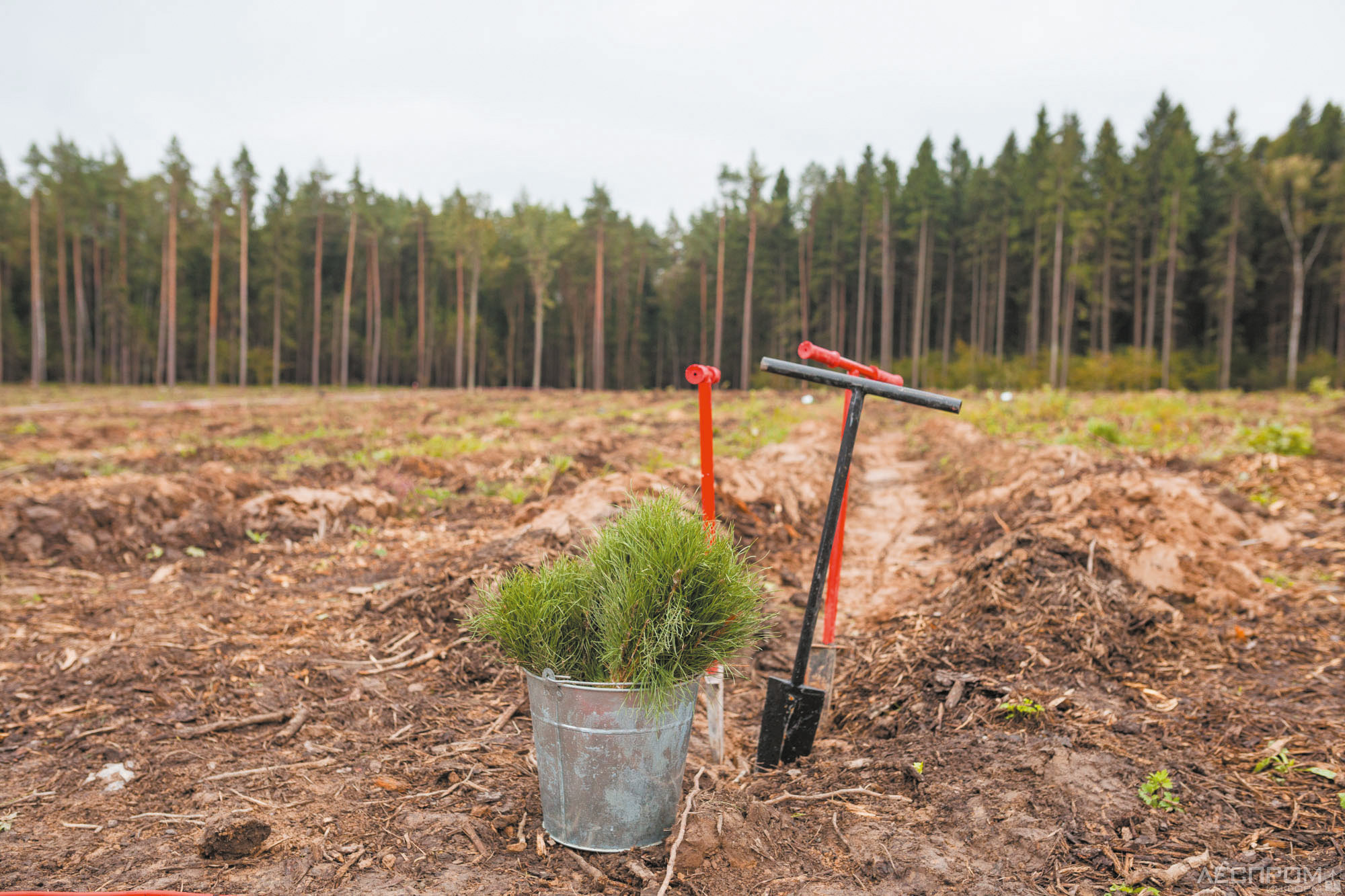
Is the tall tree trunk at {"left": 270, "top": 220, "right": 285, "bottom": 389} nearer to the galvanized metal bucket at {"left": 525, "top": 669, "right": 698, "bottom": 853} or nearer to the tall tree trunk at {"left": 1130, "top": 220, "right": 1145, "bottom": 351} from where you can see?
the galvanized metal bucket at {"left": 525, "top": 669, "right": 698, "bottom": 853}

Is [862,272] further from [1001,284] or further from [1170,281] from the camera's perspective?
[1170,281]

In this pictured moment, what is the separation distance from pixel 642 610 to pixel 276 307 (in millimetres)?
48133

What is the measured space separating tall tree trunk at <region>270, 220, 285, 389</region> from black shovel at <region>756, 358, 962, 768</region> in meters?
43.8

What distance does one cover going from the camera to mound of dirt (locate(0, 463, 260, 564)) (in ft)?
17.6

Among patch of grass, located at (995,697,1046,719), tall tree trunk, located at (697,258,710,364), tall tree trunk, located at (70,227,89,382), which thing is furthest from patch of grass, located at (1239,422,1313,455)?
tall tree trunk, located at (70,227,89,382)

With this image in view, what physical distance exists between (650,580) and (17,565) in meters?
5.48

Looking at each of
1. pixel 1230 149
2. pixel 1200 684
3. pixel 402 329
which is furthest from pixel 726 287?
pixel 1200 684

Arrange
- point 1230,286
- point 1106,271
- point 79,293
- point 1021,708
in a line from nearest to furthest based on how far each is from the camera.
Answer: point 1021,708 → point 1230,286 → point 1106,271 → point 79,293

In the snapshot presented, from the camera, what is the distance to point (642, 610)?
2131mm

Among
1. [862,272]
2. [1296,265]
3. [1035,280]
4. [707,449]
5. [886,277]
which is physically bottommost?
[707,449]


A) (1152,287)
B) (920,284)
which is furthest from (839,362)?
(1152,287)

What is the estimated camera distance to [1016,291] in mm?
44094

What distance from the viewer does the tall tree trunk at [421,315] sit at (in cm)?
4225

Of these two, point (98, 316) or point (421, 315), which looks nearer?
point (421, 315)
